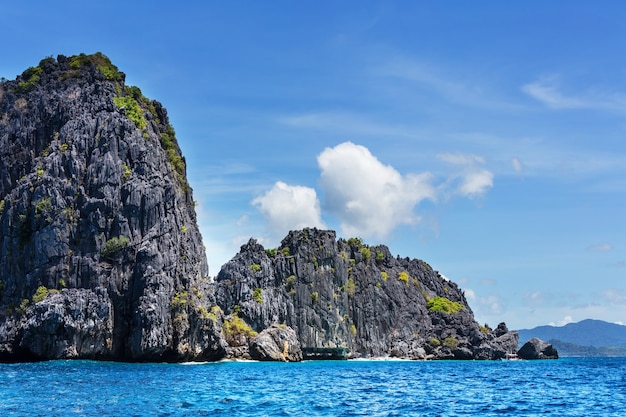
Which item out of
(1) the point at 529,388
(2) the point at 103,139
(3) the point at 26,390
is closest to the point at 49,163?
(2) the point at 103,139

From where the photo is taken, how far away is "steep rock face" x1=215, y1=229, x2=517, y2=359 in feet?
454

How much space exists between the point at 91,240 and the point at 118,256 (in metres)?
5.14

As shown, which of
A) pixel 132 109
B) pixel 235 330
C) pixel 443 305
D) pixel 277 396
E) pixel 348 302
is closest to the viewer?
pixel 277 396

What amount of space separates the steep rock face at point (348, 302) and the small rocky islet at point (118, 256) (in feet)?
1.43

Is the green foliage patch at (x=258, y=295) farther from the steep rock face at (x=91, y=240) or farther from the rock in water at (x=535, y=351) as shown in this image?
the rock in water at (x=535, y=351)

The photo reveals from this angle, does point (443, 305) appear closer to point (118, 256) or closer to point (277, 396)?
point (118, 256)

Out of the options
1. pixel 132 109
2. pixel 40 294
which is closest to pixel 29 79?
pixel 132 109

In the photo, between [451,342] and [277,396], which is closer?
[277,396]

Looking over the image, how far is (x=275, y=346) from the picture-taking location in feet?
382

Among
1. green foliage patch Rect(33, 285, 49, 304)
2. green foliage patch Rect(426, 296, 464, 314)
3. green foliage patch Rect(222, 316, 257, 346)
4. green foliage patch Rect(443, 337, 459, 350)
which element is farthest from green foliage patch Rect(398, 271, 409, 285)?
green foliage patch Rect(33, 285, 49, 304)

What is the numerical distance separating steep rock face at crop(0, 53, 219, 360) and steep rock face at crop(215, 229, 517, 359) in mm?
21236

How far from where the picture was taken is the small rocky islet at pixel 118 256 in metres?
92.3

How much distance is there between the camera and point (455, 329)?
16550cm

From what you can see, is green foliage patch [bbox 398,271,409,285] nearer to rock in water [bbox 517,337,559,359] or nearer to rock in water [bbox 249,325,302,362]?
rock in water [bbox 517,337,559,359]
